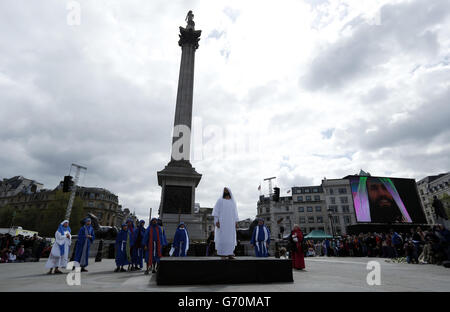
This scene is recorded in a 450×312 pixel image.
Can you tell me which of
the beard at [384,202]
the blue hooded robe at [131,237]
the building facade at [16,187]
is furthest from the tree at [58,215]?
the beard at [384,202]

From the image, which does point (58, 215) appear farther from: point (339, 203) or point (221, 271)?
point (339, 203)

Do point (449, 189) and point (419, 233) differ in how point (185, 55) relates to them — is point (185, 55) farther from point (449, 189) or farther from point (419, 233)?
point (449, 189)

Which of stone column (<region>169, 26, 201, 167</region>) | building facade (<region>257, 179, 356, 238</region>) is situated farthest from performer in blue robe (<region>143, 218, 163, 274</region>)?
building facade (<region>257, 179, 356, 238</region>)

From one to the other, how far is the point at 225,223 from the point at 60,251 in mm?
7006

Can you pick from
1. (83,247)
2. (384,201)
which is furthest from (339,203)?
(83,247)

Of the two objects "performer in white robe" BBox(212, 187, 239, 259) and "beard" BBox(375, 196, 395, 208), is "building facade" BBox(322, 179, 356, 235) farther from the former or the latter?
"performer in white robe" BBox(212, 187, 239, 259)

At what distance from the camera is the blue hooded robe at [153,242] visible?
882 centimetres

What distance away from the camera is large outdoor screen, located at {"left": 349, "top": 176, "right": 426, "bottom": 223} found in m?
31.6

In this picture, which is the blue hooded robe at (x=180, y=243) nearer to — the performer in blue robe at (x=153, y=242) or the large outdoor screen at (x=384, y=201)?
the performer in blue robe at (x=153, y=242)

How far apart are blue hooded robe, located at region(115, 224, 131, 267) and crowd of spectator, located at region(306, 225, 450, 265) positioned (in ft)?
49.8
